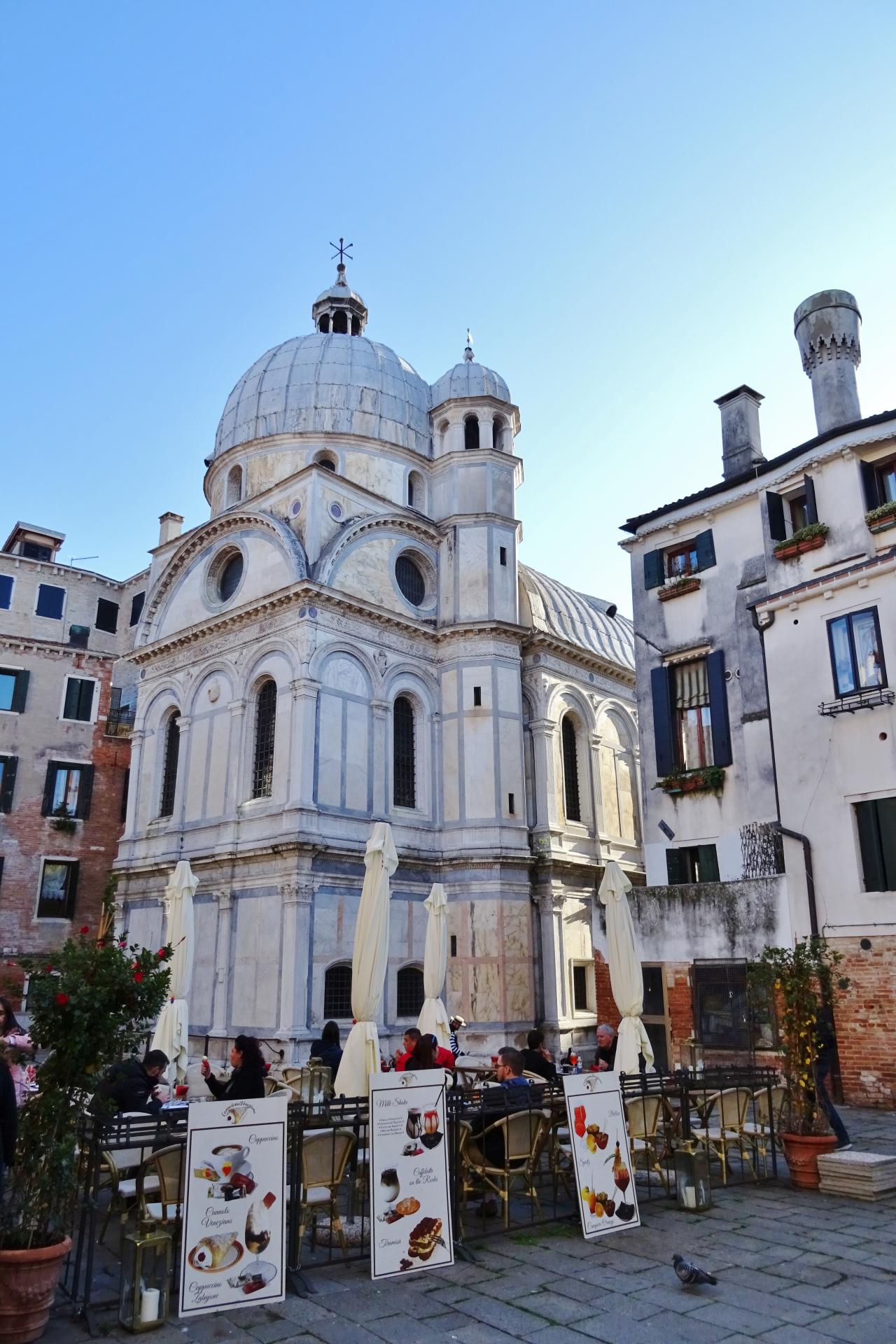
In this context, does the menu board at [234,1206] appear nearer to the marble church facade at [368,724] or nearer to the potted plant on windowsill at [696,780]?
the potted plant on windowsill at [696,780]

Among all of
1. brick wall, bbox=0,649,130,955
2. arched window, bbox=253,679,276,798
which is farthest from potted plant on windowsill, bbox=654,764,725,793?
brick wall, bbox=0,649,130,955

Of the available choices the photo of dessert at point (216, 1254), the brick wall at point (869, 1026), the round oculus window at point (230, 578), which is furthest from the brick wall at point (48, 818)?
the photo of dessert at point (216, 1254)

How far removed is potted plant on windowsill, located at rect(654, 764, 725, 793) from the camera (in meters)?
19.2

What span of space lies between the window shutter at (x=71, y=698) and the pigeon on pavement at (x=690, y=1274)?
30.2 metres

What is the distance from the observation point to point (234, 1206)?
23.2ft

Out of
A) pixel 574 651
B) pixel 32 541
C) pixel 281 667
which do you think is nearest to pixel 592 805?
pixel 574 651

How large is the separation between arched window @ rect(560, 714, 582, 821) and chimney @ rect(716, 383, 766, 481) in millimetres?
10737

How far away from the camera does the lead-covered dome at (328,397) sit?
1266 inches

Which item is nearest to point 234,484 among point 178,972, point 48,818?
point 48,818

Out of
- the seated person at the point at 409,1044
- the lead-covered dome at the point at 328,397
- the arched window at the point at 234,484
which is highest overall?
the lead-covered dome at the point at 328,397

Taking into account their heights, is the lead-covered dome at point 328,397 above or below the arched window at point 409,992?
above

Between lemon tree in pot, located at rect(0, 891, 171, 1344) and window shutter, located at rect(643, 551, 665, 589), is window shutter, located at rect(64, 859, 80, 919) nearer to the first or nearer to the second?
window shutter, located at rect(643, 551, 665, 589)

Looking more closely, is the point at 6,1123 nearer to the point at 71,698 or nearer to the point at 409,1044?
the point at 409,1044

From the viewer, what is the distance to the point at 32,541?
36.7 metres
